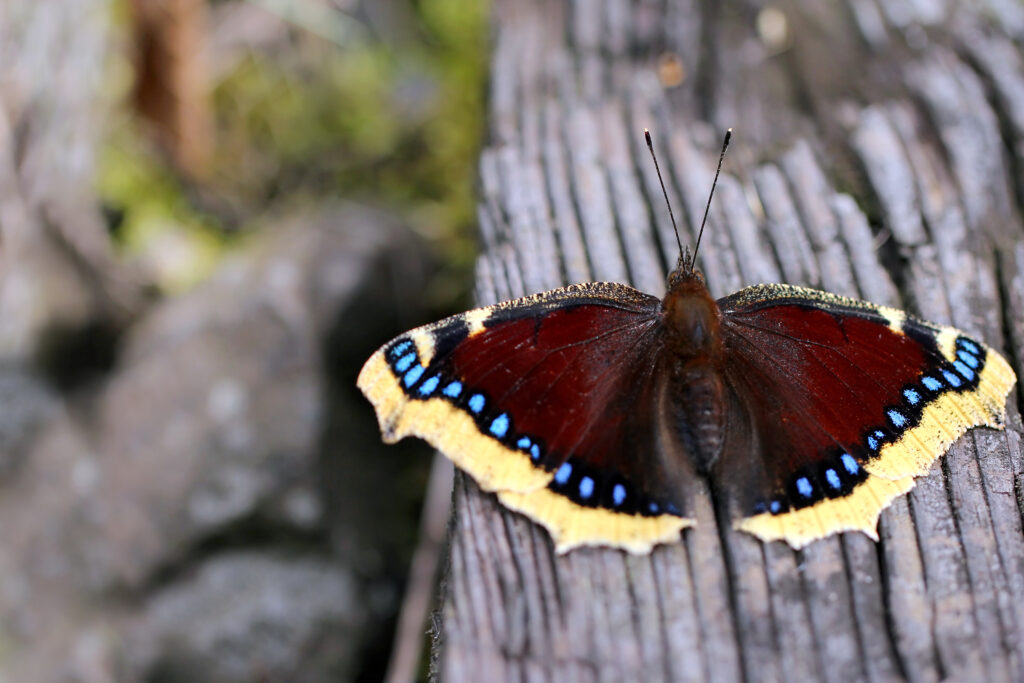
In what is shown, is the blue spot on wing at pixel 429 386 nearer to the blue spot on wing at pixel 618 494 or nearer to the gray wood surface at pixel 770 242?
the gray wood surface at pixel 770 242

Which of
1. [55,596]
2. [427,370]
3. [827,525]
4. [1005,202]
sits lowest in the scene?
[827,525]

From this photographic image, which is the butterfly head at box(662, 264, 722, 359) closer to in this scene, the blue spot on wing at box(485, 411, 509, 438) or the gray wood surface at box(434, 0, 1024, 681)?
the gray wood surface at box(434, 0, 1024, 681)

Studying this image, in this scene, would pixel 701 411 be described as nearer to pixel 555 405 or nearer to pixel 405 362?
pixel 555 405

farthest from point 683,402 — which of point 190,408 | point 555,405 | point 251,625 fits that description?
point 190,408

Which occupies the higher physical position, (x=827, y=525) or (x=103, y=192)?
(x=103, y=192)

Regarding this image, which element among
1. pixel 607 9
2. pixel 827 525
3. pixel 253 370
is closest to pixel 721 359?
pixel 827 525

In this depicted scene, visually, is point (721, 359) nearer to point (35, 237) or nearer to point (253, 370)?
point (253, 370)

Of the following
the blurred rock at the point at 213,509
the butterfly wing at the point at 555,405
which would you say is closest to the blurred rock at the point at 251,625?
the blurred rock at the point at 213,509
